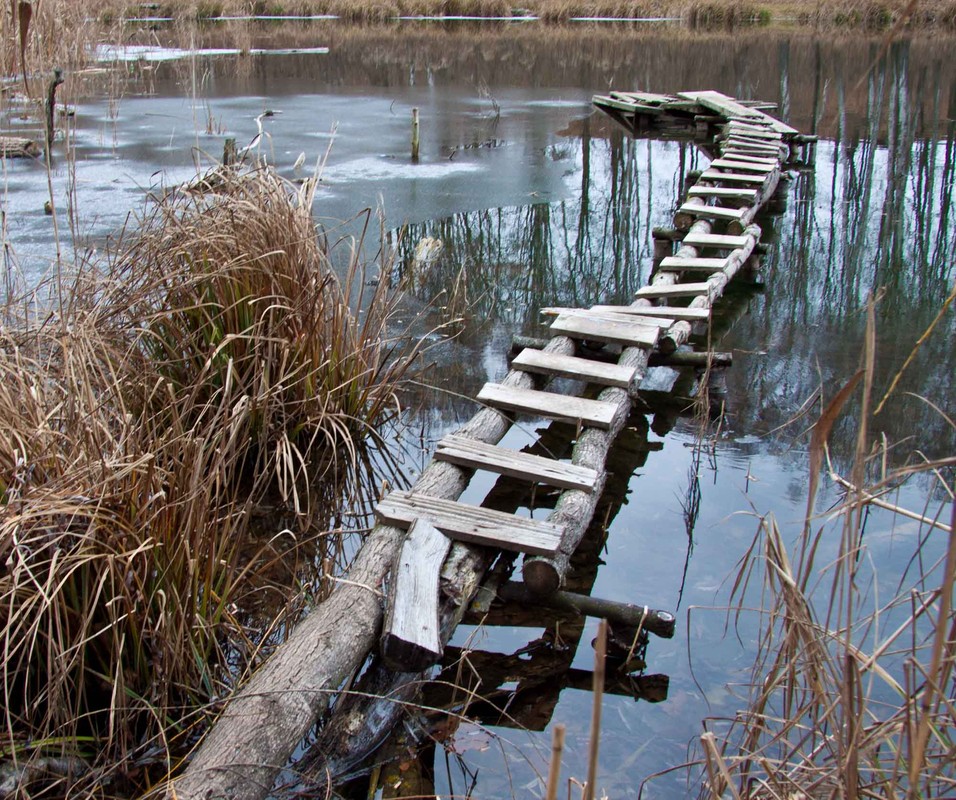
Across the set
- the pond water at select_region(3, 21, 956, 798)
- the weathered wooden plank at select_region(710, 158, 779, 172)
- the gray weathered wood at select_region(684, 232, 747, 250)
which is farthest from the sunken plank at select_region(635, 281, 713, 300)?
the weathered wooden plank at select_region(710, 158, 779, 172)

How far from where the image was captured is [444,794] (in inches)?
102

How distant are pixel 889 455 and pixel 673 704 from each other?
2.22 meters

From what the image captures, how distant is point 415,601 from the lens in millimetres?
2807

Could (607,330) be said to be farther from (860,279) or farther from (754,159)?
(754,159)

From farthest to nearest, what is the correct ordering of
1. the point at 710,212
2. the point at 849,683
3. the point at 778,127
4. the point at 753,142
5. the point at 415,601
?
the point at 778,127 < the point at 753,142 < the point at 710,212 < the point at 415,601 < the point at 849,683

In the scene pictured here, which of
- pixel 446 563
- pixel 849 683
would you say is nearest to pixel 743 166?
pixel 446 563

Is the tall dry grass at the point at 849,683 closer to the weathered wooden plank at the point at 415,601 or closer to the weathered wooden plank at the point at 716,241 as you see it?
the weathered wooden plank at the point at 415,601

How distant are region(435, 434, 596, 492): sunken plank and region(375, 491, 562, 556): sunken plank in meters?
0.32

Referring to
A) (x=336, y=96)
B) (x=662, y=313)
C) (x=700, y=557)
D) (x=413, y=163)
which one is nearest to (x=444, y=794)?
(x=700, y=557)

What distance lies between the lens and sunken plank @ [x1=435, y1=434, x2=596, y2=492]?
3.65 m

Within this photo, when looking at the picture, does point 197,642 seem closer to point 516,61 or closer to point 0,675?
point 0,675

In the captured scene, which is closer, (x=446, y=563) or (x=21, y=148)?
(x=446, y=563)

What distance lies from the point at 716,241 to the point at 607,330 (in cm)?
225

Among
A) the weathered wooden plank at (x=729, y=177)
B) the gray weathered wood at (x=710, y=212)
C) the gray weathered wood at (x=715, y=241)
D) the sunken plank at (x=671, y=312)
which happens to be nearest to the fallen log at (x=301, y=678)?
the sunken plank at (x=671, y=312)
